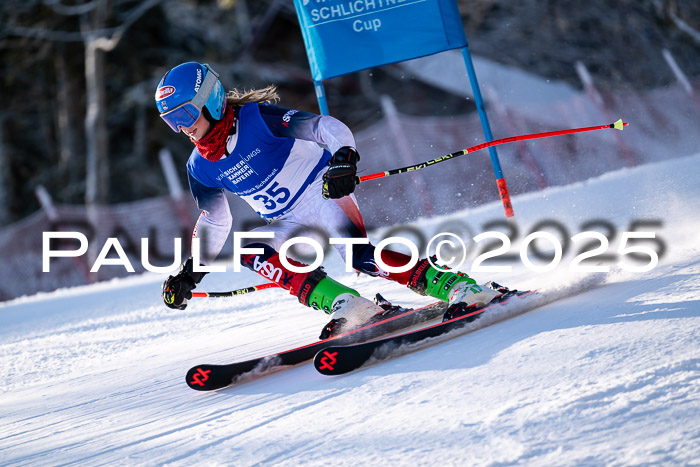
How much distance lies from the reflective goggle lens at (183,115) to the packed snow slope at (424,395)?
43.7 inches

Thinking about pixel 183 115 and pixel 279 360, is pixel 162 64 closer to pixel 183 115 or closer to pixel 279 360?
pixel 183 115

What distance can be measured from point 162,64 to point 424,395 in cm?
1872

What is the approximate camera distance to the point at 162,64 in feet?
64.5

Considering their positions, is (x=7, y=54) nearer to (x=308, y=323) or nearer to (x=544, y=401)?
(x=308, y=323)

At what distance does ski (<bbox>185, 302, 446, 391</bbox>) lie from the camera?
9.86ft

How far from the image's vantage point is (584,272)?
3533 mm

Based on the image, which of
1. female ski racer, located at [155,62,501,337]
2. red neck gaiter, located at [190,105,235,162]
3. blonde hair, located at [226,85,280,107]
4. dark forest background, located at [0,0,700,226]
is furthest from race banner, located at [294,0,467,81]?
dark forest background, located at [0,0,700,226]

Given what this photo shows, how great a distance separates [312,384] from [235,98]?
4.88ft

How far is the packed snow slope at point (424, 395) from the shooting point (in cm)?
180

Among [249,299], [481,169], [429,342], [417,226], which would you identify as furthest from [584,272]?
[481,169]

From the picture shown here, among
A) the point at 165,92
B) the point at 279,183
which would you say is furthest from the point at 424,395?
the point at 165,92

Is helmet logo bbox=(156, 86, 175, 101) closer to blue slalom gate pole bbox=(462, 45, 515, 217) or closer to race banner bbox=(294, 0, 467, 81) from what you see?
race banner bbox=(294, 0, 467, 81)

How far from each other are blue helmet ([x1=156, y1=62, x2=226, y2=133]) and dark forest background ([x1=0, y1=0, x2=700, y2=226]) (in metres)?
13.5

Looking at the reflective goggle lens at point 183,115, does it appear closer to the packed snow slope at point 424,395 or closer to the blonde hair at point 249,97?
the blonde hair at point 249,97
